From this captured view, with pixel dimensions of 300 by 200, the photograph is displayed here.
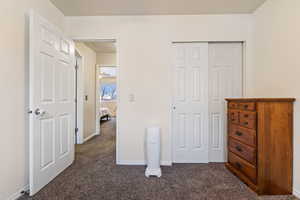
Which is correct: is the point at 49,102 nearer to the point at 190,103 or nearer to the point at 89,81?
the point at 190,103

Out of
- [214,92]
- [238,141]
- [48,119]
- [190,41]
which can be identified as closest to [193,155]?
[238,141]

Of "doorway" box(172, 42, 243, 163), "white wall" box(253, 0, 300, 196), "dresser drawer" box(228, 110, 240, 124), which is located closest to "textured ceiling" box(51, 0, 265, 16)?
"white wall" box(253, 0, 300, 196)

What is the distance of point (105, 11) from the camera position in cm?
253

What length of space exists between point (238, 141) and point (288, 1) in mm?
1768

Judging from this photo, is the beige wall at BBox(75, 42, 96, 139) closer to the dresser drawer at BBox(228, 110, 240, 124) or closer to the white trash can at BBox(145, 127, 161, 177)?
the white trash can at BBox(145, 127, 161, 177)

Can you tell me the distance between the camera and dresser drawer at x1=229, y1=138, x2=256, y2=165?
6.04 feet

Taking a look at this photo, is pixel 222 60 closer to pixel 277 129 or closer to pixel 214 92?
pixel 214 92

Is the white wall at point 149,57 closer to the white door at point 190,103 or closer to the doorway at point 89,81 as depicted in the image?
the white door at point 190,103

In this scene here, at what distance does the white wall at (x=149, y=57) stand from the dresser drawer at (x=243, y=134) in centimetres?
81

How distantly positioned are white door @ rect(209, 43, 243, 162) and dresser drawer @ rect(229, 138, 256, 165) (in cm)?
44

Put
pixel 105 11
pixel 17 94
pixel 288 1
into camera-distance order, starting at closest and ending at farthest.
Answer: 1. pixel 17 94
2. pixel 288 1
3. pixel 105 11

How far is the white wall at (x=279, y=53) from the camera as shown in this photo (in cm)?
179

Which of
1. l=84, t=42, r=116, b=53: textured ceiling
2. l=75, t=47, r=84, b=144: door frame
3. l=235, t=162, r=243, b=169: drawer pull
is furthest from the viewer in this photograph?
l=84, t=42, r=116, b=53: textured ceiling

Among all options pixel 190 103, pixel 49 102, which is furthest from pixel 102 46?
pixel 190 103
